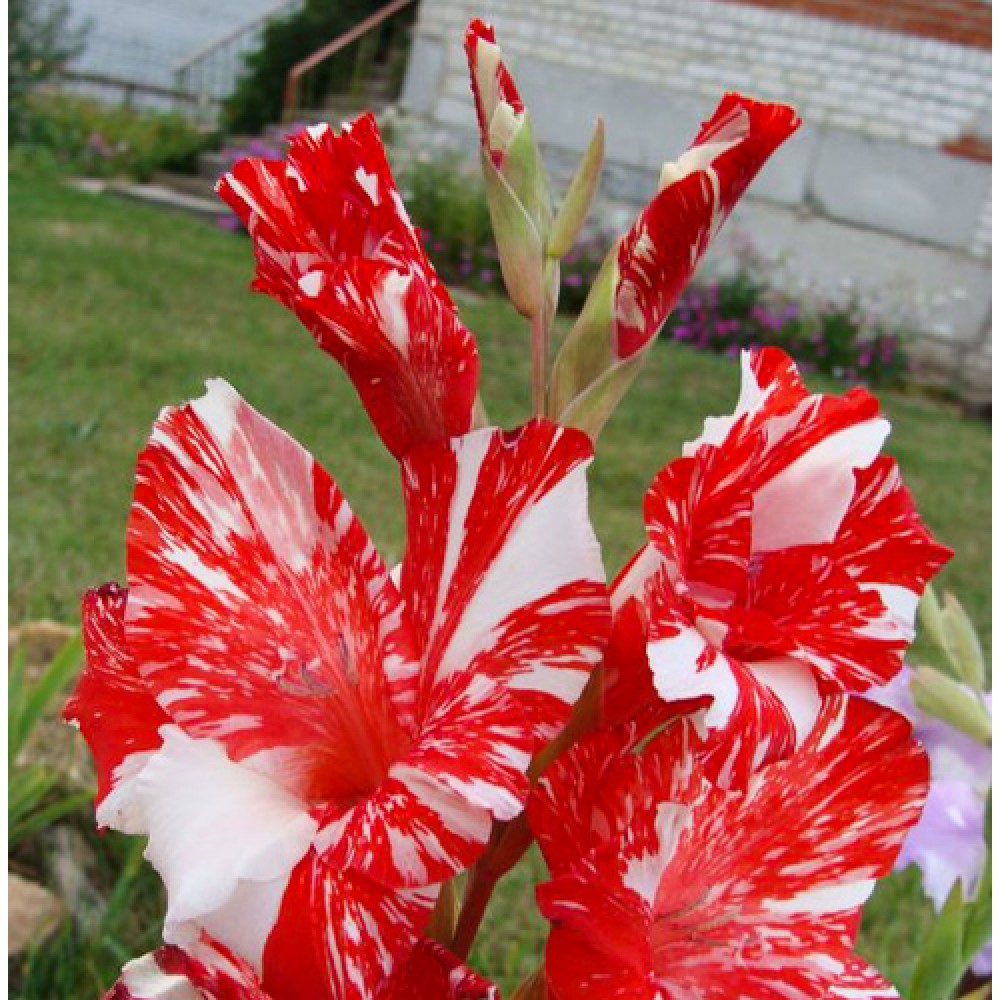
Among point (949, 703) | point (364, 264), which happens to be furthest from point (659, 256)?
point (949, 703)

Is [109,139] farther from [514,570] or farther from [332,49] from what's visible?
[514,570]

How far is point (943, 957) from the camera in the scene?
901mm

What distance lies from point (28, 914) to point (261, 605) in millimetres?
1438

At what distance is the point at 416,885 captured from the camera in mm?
493

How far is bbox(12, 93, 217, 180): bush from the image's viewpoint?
32.7 feet

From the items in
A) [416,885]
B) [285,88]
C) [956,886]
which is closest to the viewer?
[416,885]

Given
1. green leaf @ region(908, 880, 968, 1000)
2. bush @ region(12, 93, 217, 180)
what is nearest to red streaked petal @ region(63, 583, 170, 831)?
green leaf @ region(908, 880, 968, 1000)

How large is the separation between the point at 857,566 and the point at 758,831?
0.38 ft

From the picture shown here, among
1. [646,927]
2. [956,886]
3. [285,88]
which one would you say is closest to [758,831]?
[646,927]

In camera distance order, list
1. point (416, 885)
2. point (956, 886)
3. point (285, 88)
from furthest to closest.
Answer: point (285, 88) < point (956, 886) < point (416, 885)

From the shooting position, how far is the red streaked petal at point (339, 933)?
497 mm

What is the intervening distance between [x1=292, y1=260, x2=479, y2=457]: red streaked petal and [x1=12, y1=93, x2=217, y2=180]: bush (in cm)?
984

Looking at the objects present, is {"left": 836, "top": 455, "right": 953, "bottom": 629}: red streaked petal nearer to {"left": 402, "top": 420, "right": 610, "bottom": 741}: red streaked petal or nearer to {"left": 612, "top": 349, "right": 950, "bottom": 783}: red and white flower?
{"left": 612, "top": 349, "right": 950, "bottom": 783}: red and white flower

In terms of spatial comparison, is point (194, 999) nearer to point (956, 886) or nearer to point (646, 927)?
point (646, 927)
